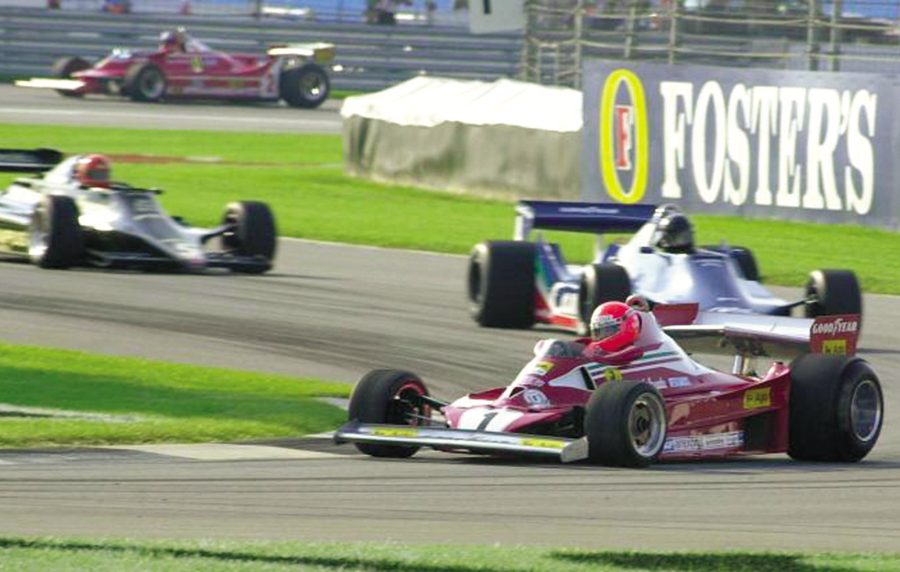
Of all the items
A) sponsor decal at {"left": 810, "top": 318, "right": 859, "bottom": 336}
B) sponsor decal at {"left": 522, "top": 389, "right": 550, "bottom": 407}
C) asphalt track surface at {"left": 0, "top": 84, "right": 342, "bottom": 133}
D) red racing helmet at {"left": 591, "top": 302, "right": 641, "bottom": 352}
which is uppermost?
red racing helmet at {"left": 591, "top": 302, "right": 641, "bottom": 352}

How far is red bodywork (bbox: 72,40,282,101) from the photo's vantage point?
48.6m

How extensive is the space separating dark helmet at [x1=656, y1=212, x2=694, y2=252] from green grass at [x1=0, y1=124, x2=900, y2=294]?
4.63m

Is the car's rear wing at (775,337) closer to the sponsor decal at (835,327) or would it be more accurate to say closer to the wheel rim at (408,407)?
the sponsor decal at (835,327)

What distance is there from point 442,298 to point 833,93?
7.58 metres

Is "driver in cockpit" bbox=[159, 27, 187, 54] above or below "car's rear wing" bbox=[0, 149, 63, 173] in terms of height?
above

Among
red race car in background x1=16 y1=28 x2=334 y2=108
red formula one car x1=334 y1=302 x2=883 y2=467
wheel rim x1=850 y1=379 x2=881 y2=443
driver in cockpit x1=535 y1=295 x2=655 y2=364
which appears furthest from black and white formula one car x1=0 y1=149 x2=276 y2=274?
red race car in background x1=16 y1=28 x2=334 y2=108

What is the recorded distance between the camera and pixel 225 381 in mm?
14273

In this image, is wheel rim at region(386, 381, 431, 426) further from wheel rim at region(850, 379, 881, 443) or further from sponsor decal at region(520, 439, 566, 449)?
wheel rim at region(850, 379, 881, 443)

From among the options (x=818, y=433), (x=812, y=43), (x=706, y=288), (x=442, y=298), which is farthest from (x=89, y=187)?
(x=818, y=433)

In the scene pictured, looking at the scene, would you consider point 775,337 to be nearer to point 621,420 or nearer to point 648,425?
point 648,425

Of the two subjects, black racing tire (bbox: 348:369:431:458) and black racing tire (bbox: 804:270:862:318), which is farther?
black racing tire (bbox: 804:270:862:318)

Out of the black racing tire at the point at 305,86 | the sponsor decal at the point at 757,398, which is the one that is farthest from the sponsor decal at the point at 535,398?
the black racing tire at the point at 305,86

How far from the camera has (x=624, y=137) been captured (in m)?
27.2

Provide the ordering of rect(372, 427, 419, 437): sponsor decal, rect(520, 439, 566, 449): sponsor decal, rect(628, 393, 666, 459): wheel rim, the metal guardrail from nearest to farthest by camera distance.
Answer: rect(520, 439, 566, 449): sponsor decal
rect(628, 393, 666, 459): wheel rim
rect(372, 427, 419, 437): sponsor decal
the metal guardrail
